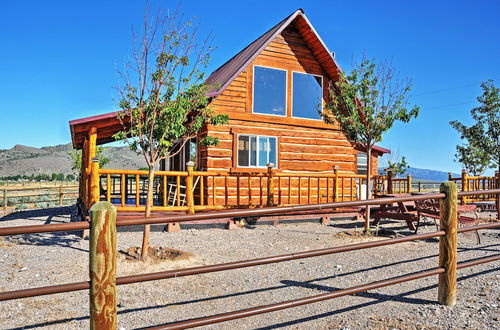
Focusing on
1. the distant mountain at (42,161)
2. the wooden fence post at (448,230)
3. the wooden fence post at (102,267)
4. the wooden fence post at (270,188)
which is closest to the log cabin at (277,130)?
the wooden fence post at (270,188)

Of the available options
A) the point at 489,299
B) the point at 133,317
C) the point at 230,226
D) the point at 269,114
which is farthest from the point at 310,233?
the point at 133,317

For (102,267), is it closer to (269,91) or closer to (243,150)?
(243,150)

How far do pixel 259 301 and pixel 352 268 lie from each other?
2.22 m

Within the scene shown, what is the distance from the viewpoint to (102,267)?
254cm

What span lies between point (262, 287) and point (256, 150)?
24.8 feet

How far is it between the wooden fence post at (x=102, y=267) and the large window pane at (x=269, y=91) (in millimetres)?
10380

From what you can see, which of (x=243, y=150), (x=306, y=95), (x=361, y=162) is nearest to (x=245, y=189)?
(x=243, y=150)

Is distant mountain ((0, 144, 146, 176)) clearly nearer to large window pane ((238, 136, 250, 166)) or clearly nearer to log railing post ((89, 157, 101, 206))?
large window pane ((238, 136, 250, 166))

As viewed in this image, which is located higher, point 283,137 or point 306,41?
point 306,41

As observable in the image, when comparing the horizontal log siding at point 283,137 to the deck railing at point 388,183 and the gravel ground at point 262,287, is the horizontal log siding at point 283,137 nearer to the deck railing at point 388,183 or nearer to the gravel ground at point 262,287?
the deck railing at point 388,183

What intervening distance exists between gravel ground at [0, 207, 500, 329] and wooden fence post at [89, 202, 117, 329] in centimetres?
167

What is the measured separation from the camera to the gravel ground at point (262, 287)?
4066 mm

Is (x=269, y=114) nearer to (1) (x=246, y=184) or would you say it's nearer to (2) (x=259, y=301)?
(1) (x=246, y=184)

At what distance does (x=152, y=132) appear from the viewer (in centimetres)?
708
